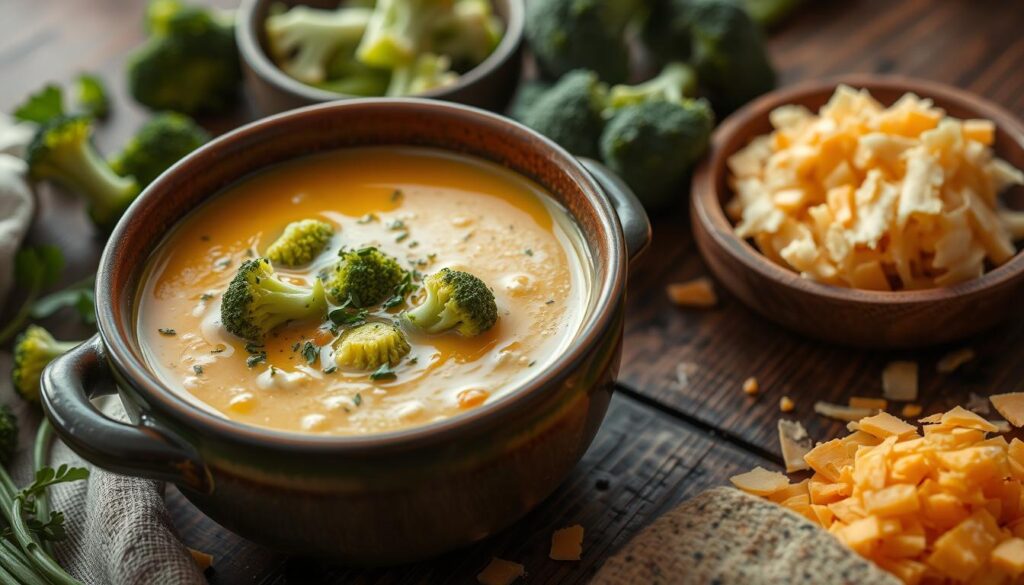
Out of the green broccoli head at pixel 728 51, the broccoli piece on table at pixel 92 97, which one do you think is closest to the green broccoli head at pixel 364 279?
the green broccoli head at pixel 728 51

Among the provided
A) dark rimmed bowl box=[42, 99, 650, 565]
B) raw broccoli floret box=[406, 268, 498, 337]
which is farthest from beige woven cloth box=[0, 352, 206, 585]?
raw broccoli floret box=[406, 268, 498, 337]

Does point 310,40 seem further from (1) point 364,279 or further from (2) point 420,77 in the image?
(1) point 364,279

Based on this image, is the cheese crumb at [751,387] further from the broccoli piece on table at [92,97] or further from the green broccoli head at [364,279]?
the broccoli piece on table at [92,97]

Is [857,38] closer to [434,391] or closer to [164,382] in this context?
[434,391]

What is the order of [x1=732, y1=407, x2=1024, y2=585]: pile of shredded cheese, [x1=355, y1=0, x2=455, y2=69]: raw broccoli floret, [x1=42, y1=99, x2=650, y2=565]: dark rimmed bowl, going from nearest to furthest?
[x1=42, y1=99, x2=650, y2=565]: dark rimmed bowl
[x1=732, y1=407, x2=1024, y2=585]: pile of shredded cheese
[x1=355, y1=0, x2=455, y2=69]: raw broccoli floret

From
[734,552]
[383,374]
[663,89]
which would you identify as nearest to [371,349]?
[383,374]

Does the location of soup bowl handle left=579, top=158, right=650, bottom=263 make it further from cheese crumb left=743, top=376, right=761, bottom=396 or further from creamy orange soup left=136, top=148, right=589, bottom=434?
cheese crumb left=743, top=376, right=761, bottom=396

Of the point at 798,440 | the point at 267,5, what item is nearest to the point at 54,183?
the point at 267,5
